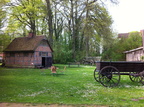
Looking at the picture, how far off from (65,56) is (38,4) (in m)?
12.1

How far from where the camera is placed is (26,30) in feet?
149

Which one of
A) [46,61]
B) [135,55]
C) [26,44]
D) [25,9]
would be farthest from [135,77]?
[25,9]

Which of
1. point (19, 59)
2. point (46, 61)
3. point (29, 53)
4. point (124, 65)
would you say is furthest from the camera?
point (46, 61)

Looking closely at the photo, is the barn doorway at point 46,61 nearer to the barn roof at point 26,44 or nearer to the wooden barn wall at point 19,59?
the wooden barn wall at point 19,59

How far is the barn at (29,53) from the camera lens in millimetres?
25484

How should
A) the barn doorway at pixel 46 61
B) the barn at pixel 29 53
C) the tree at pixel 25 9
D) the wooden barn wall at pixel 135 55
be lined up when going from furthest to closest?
the tree at pixel 25 9
the wooden barn wall at pixel 135 55
the barn doorway at pixel 46 61
the barn at pixel 29 53

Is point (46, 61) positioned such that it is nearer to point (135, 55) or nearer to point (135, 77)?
point (135, 55)

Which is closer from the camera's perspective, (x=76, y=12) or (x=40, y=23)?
(x=76, y=12)

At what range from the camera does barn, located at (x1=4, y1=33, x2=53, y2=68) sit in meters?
25.5

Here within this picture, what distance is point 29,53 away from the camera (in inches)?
1011

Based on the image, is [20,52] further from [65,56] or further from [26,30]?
[26,30]

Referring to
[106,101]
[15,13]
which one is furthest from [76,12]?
[106,101]

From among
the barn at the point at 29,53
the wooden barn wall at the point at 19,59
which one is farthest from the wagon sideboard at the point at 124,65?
the wooden barn wall at the point at 19,59

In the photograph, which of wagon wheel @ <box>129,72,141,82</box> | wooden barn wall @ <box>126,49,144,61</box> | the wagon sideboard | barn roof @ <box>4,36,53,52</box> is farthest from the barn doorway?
the wagon sideboard
